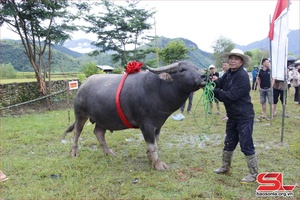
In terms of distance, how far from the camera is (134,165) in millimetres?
4242

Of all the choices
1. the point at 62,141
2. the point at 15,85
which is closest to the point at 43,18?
the point at 15,85

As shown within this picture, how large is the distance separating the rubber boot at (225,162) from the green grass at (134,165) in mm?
110

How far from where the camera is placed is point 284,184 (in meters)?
3.37

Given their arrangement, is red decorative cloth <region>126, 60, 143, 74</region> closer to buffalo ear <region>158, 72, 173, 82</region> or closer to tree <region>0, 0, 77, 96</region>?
buffalo ear <region>158, 72, 173, 82</region>

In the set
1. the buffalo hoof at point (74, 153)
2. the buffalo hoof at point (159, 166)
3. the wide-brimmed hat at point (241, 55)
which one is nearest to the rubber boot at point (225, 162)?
the buffalo hoof at point (159, 166)

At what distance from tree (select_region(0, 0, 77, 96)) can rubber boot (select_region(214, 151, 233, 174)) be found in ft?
30.5

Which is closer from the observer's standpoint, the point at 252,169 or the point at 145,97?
the point at 252,169

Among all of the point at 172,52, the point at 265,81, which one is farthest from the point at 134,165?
Result: the point at 172,52

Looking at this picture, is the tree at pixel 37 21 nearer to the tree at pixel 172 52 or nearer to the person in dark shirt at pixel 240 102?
the person in dark shirt at pixel 240 102

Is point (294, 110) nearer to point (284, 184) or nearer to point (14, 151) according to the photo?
point (284, 184)

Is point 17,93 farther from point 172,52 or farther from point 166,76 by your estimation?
point 172,52

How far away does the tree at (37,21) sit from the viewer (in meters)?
9.78

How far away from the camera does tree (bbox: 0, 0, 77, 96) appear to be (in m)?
9.78

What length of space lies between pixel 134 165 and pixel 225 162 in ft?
4.98
